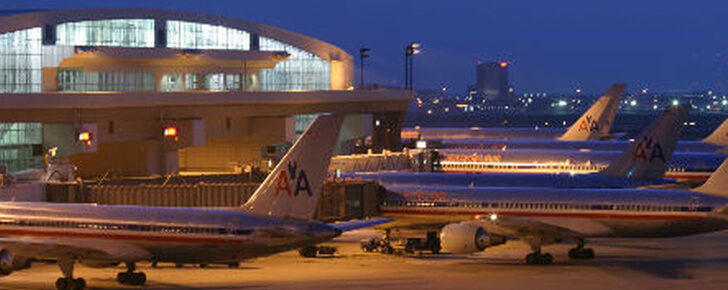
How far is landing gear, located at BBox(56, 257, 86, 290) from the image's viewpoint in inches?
1626

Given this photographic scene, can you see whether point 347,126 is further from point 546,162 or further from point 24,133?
point 24,133

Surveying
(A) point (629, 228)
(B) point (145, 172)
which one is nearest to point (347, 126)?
(B) point (145, 172)

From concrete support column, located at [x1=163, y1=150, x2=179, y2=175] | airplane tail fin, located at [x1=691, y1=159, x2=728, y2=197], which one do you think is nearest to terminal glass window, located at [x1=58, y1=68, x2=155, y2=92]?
concrete support column, located at [x1=163, y1=150, x2=179, y2=175]

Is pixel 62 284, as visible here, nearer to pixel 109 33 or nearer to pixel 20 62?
pixel 20 62

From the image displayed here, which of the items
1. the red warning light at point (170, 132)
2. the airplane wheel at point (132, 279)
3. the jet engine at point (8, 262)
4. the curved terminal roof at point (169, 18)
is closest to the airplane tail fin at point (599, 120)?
the curved terminal roof at point (169, 18)

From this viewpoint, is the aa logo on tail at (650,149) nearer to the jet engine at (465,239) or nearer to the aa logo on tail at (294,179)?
the jet engine at (465,239)

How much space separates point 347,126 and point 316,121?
63.1 metres

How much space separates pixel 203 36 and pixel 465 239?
47.2 m

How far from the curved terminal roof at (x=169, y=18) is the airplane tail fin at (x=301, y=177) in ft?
116

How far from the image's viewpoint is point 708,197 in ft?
171

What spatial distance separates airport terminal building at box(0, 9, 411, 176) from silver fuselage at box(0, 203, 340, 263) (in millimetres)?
21479

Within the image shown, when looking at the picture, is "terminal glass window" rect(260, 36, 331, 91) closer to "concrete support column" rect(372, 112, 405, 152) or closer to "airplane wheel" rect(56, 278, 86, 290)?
"concrete support column" rect(372, 112, 405, 152)

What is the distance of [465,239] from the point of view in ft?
168

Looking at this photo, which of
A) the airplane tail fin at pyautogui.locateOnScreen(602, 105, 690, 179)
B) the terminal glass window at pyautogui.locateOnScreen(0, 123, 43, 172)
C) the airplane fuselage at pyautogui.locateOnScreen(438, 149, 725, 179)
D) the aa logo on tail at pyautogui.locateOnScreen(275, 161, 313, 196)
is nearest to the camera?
the aa logo on tail at pyautogui.locateOnScreen(275, 161, 313, 196)
